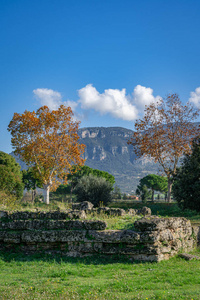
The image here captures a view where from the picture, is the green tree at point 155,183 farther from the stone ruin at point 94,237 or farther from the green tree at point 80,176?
the stone ruin at point 94,237

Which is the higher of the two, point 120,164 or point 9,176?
point 120,164

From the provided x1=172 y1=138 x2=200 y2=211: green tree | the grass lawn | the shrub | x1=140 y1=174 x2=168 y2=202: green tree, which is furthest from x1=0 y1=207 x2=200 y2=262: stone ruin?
x1=140 y1=174 x2=168 y2=202: green tree

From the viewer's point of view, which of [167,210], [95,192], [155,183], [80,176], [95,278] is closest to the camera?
[95,278]

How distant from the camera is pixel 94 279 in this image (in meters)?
7.34

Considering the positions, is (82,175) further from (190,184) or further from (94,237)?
(94,237)

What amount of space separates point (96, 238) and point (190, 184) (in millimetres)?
13770

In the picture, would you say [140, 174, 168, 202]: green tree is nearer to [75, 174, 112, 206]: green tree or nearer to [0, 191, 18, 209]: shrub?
[75, 174, 112, 206]: green tree

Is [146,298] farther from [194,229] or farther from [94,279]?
[194,229]

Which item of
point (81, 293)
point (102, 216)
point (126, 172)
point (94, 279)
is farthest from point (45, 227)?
point (126, 172)

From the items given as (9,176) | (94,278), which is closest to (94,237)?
(94,278)

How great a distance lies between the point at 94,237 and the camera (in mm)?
9930

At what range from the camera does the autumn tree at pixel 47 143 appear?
87.9 ft

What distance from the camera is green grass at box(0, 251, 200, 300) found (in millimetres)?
5949

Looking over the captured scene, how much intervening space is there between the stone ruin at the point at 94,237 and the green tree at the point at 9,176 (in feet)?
78.6
